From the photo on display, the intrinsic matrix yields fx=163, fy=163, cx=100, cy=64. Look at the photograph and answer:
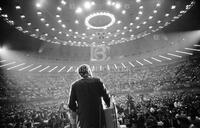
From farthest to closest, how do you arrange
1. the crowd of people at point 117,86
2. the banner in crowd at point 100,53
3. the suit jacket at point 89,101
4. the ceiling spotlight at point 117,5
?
the banner in crowd at point 100,53 → the crowd of people at point 117,86 → the ceiling spotlight at point 117,5 → the suit jacket at point 89,101

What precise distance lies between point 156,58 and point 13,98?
2558cm

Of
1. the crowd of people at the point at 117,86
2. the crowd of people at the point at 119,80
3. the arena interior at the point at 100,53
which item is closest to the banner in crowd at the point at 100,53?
the arena interior at the point at 100,53

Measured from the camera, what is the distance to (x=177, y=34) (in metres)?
27.4

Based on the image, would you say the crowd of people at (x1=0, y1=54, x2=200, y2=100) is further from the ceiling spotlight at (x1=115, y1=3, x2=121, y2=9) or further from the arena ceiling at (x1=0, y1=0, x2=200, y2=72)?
the ceiling spotlight at (x1=115, y1=3, x2=121, y2=9)

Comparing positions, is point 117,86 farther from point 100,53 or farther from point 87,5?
point 87,5

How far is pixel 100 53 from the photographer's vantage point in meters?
33.0

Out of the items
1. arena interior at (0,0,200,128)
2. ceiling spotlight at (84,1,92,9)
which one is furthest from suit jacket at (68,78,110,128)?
ceiling spotlight at (84,1,92,9)

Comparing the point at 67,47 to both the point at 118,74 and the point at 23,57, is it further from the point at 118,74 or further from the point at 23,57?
the point at 118,74

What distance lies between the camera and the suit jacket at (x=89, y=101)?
194 centimetres

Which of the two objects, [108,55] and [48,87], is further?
[108,55]

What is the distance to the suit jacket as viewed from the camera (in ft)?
6.35

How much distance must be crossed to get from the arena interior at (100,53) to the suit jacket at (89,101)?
624 cm

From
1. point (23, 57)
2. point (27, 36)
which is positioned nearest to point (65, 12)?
point (27, 36)

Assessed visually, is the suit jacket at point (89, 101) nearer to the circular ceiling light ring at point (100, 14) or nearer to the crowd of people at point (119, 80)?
the circular ceiling light ring at point (100, 14)
